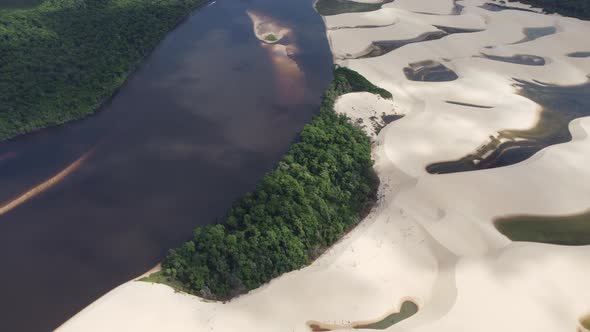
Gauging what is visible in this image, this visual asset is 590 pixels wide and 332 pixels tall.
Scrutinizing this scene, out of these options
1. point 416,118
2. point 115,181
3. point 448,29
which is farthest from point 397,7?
point 115,181

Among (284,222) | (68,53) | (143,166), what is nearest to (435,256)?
(284,222)

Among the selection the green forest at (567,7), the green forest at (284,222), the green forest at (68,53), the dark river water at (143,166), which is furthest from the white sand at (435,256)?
the green forest at (567,7)

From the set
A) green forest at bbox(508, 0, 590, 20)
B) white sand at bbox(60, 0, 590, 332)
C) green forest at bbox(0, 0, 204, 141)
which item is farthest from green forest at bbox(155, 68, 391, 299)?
green forest at bbox(508, 0, 590, 20)

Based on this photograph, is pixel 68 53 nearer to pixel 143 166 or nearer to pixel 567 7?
pixel 143 166

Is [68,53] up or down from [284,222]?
up

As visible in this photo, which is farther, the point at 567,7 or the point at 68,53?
the point at 567,7

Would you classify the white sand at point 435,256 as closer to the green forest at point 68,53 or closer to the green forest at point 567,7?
the green forest at point 68,53

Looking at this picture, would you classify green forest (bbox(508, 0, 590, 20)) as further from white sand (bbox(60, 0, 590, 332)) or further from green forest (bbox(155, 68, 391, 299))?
green forest (bbox(155, 68, 391, 299))
